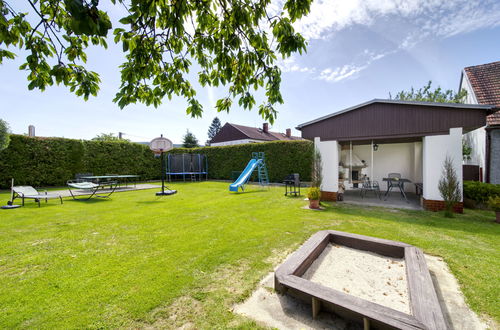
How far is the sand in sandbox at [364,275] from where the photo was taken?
2.23m

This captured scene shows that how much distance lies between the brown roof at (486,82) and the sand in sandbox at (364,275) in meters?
8.75

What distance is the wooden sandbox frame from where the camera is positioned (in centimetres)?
154

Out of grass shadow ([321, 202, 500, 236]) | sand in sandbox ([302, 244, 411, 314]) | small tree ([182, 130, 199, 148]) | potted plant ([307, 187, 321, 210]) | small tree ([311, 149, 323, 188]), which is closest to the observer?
sand in sandbox ([302, 244, 411, 314])

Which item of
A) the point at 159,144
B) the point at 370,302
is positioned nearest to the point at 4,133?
the point at 159,144

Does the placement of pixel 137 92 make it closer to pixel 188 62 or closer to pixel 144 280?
pixel 188 62

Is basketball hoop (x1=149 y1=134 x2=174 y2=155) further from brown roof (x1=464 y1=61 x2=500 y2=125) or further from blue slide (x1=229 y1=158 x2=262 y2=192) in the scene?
brown roof (x1=464 y1=61 x2=500 y2=125)

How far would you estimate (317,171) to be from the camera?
738 centimetres

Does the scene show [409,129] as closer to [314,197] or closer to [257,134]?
[314,197]

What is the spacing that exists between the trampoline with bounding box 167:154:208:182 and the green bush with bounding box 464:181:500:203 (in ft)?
48.4

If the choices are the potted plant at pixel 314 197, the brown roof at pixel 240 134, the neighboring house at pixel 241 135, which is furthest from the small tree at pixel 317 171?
the brown roof at pixel 240 134

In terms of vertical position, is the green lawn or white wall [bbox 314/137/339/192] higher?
white wall [bbox 314/137/339/192]

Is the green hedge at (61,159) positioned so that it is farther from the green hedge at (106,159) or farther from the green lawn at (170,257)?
the green lawn at (170,257)

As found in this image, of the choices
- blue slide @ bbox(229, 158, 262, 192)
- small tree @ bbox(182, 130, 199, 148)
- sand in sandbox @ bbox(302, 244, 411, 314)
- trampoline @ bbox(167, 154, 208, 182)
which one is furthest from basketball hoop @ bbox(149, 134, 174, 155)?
small tree @ bbox(182, 130, 199, 148)

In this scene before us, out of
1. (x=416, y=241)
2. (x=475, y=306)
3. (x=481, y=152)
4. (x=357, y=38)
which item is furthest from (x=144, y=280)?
(x=481, y=152)
